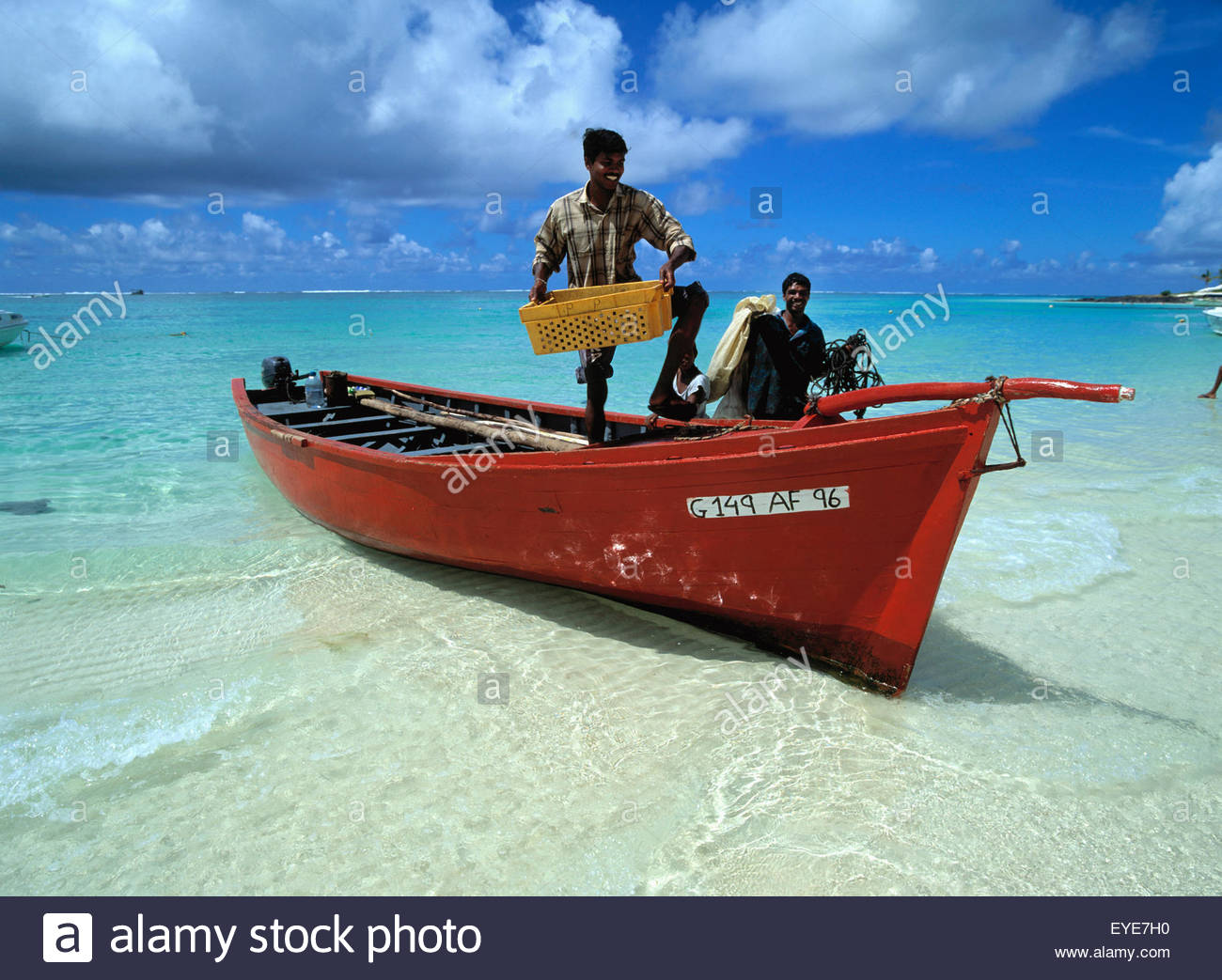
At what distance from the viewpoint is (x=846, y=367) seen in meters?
5.26

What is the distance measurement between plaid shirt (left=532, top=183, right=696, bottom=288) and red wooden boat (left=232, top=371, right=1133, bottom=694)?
1040 mm

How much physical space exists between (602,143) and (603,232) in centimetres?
45

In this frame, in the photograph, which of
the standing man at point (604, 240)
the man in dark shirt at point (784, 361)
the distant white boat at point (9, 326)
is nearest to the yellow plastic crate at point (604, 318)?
the standing man at point (604, 240)

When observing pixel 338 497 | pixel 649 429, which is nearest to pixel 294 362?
pixel 338 497

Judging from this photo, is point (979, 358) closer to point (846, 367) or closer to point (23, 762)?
point (846, 367)

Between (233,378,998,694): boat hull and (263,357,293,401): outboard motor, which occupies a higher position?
(263,357,293,401): outboard motor

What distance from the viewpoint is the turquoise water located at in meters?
2.77

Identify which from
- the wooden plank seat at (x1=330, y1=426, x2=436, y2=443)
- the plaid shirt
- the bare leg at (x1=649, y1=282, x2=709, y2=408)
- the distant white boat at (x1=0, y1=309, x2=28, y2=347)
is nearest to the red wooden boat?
the bare leg at (x1=649, y1=282, x2=709, y2=408)

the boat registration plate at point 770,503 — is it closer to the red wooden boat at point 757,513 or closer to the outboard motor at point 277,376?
the red wooden boat at point 757,513

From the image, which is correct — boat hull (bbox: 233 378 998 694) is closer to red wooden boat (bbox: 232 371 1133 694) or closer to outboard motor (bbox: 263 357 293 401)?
red wooden boat (bbox: 232 371 1133 694)

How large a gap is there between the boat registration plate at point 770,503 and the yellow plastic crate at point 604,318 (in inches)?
34.8

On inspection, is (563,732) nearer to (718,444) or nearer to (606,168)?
(718,444)

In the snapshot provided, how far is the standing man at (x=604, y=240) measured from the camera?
13.1 ft

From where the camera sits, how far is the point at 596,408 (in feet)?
14.6
